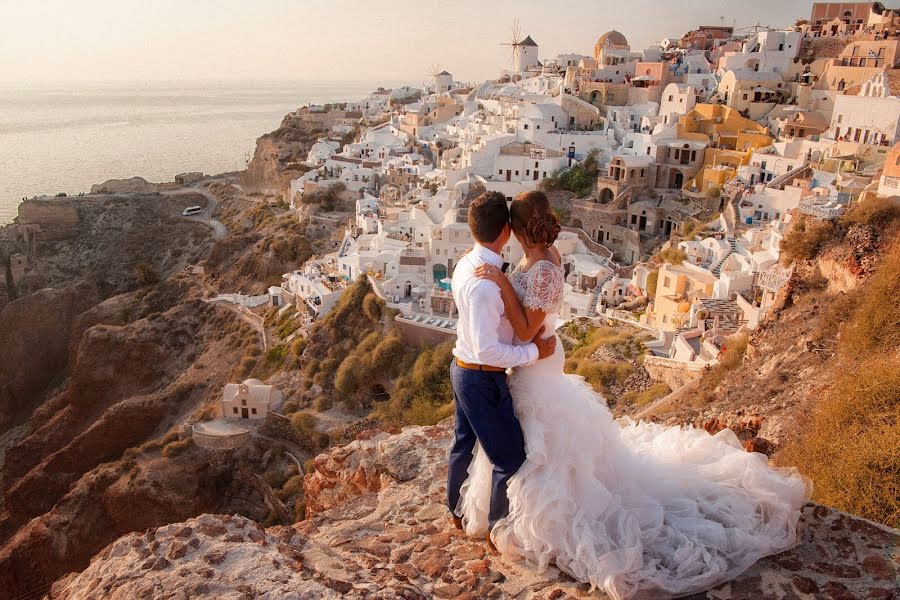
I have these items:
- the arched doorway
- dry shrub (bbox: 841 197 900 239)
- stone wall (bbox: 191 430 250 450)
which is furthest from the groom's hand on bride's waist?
the arched doorway

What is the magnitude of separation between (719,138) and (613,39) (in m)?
15.9

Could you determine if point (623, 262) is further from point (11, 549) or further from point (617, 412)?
point (11, 549)

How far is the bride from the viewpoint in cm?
303

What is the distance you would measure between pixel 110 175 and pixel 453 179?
60.1 meters

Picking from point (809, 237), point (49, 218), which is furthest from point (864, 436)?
point (49, 218)

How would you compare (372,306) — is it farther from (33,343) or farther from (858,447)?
(33,343)

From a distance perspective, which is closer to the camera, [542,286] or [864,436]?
[542,286]

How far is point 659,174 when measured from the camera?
25234 mm

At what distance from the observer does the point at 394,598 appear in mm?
3184

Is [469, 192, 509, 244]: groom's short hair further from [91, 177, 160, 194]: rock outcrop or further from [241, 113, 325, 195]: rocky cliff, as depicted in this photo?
[91, 177, 160, 194]: rock outcrop

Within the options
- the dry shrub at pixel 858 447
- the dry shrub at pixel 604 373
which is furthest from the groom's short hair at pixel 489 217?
the dry shrub at pixel 604 373

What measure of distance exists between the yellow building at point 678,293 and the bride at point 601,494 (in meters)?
11.8

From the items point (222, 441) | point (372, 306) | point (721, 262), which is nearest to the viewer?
point (721, 262)

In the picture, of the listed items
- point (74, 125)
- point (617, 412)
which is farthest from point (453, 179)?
point (74, 125)
